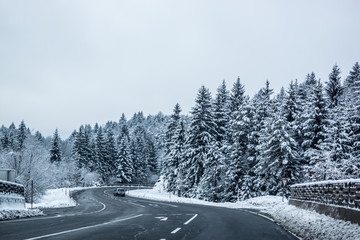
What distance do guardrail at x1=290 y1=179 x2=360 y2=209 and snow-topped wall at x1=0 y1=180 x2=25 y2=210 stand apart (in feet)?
43.5

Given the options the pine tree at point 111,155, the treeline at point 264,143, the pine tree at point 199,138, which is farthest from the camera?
the pine tree at point 111,155

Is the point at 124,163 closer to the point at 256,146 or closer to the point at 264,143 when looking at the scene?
the point at 256,146

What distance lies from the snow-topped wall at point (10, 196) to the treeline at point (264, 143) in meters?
26.3

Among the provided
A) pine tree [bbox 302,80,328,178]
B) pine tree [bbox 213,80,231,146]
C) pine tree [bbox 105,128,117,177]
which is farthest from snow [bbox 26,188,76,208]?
pine tree [bbox 105,128,117,177]

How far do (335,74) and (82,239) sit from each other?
180 feet

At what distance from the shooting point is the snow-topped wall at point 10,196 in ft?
49.8

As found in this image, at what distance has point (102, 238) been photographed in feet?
29.1

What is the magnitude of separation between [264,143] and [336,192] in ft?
94.4

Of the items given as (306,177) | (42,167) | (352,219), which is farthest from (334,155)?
(42,167)

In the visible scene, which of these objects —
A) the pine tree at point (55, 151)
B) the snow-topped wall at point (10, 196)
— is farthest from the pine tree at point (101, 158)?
the snow-topped wall at point (10, 196)

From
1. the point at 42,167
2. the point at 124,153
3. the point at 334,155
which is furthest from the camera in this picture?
the point at 124,153

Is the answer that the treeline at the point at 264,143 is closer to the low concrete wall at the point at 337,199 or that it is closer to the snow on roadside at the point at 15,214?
the low concrete wall at the point at 337,199

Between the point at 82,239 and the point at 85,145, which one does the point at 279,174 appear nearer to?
the point at 82,239

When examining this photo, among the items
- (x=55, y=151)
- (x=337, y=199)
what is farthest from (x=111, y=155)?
(x=337, y=199)
